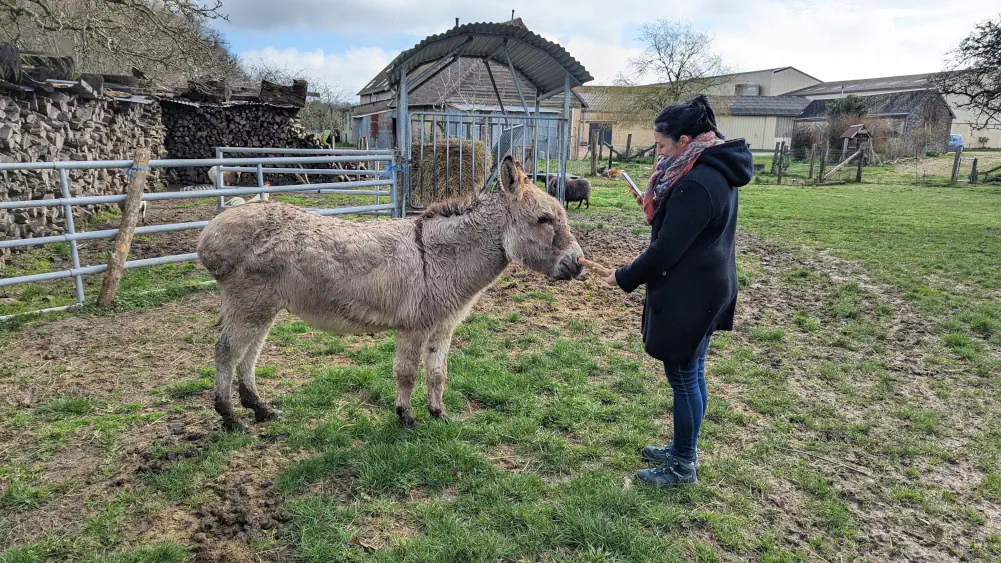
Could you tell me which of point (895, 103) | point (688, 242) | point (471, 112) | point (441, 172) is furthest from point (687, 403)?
point (895, 103)

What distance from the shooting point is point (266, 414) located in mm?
4062

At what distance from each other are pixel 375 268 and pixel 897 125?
47.8m

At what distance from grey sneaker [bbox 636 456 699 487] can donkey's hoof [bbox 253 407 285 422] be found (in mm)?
2659

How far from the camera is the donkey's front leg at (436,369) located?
13.4 ft

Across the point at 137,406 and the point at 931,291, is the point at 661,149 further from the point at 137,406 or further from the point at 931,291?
the point at 931,291

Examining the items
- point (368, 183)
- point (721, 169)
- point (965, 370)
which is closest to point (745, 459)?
point (721, 169)

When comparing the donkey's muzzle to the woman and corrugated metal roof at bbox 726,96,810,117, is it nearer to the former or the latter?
the woman

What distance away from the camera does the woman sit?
291cm

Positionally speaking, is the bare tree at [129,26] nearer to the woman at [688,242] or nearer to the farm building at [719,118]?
the woman at [688,242]

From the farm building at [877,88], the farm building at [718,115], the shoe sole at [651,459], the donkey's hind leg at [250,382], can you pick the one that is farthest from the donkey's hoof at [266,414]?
the farm building at [877,88]

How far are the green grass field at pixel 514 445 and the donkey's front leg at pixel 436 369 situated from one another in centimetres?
14

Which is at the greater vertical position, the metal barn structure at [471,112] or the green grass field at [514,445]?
the metal barn structure at [471,112]

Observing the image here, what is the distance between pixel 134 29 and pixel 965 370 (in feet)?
40.5

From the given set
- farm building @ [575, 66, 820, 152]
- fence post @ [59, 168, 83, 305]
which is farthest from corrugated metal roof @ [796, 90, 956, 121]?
fence post @ [59, 168, 83, 305]
